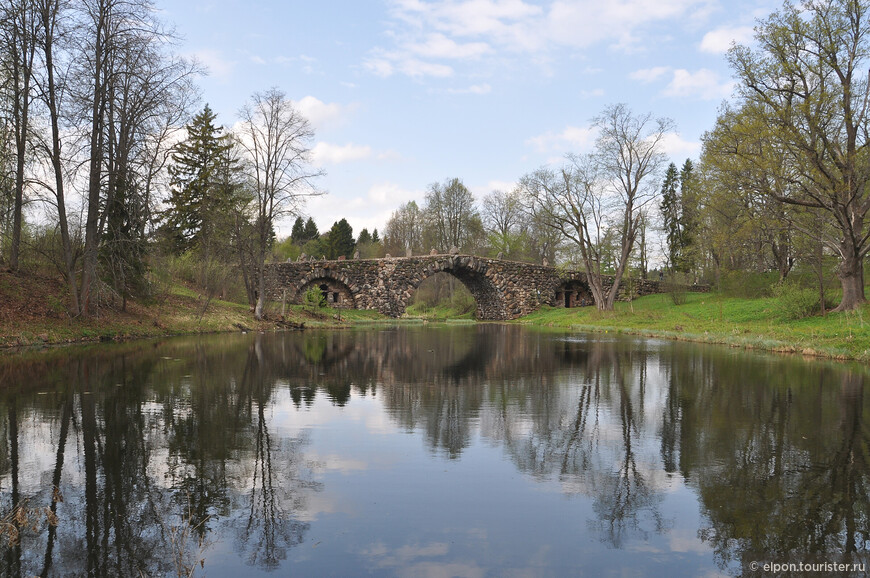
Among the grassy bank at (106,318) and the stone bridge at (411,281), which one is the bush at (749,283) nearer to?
the stone bridge at (411,281)

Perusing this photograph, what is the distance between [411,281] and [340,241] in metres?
38.0

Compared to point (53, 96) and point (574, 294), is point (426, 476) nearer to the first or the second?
point (53, 96)

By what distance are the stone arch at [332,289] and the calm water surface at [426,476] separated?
32511 mm

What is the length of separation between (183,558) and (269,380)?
787 centimetres

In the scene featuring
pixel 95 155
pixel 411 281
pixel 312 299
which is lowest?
pixel 312 299

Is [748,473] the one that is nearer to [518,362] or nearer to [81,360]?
[518,362]

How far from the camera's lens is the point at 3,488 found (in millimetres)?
4867

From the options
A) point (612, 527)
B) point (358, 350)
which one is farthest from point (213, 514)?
point (358, 350)

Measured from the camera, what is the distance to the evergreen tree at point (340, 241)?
79.2 m

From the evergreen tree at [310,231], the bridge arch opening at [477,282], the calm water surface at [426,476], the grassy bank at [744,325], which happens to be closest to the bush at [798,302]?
the grassy bank at [744,325]

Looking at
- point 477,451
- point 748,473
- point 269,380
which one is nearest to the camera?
point 748,473

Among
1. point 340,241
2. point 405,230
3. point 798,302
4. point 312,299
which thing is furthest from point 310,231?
point 798,302

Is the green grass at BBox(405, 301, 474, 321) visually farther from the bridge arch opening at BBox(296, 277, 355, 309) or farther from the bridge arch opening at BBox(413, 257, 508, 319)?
the bridge arch opening at BBox(296, 277, 355, 309)

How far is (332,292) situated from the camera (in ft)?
175
